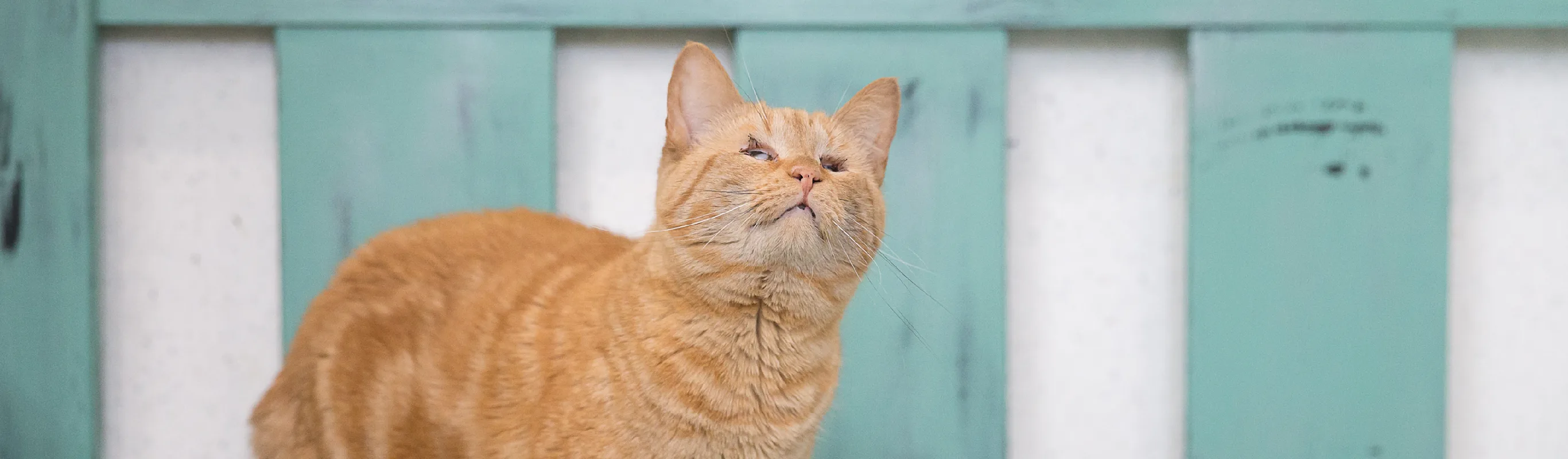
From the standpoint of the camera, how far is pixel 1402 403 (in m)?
1.42

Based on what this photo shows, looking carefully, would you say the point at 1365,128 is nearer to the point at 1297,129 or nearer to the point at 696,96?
the point at 1297,129

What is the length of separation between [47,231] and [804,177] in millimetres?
1195

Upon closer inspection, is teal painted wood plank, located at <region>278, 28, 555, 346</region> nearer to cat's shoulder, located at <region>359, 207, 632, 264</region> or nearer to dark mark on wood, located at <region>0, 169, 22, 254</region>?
cat's shoulder, located at <region>359, 207, 632, 264</region>

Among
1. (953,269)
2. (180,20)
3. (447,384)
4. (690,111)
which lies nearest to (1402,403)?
(953,269)

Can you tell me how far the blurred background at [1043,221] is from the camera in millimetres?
1433

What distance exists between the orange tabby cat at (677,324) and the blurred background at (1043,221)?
0.41 meters

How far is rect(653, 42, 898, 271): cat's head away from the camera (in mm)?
877

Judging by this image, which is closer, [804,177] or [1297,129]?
[804,177]

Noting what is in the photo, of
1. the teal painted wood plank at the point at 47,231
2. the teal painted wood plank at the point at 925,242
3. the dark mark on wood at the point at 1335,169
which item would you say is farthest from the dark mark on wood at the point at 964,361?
the teal painted wood plank at the point at 47,231

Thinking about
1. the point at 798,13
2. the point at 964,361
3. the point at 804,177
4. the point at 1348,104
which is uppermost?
the point at 798,13

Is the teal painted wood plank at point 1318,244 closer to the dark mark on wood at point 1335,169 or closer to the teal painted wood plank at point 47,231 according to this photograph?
the dark mark on wood at point 1335,169

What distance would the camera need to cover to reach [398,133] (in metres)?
1.40

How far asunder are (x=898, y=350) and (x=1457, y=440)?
86cm

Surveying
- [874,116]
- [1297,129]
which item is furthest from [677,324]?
[1297,129]
